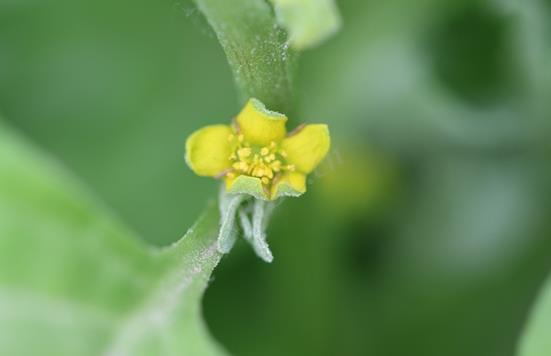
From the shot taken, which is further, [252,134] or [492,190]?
[492,190]

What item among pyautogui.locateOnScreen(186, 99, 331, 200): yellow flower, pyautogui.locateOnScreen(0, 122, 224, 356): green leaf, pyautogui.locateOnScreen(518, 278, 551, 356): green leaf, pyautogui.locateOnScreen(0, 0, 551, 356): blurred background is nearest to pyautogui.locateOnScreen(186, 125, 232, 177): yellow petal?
pyautogui.locateOnScreen(186, 99, 331, 200): yellow flower

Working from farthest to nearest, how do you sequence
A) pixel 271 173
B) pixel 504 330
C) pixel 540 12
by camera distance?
pixel 504 330 → pixel 540 12 → pixel 271 173

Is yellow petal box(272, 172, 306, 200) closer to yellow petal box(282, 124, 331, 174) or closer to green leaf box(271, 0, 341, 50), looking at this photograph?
yellow petal box(282, 124, 331, 174)

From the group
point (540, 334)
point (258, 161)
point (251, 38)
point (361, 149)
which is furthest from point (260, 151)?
point (361, 149)

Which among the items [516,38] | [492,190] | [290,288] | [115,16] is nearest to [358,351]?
[290,288]

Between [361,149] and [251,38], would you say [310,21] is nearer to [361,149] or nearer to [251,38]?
[251,38]

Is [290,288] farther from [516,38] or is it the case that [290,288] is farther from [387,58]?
[516,38]

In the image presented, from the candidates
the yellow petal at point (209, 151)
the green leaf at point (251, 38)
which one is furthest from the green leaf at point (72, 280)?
the green leaf at point (251, 38)
